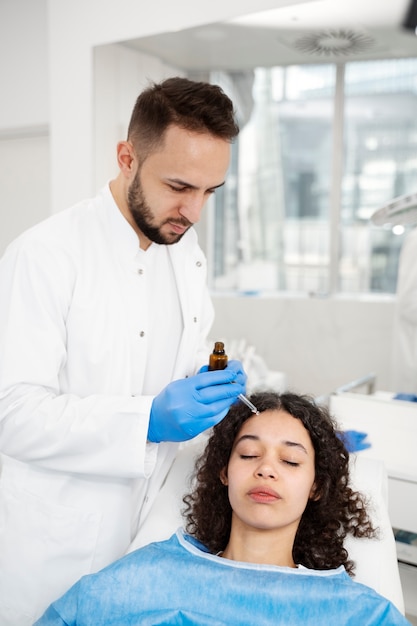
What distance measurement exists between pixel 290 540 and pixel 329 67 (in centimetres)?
188

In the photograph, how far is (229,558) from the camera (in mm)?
1280

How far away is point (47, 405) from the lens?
1143 mm

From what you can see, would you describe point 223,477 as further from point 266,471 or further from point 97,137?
point 97,137

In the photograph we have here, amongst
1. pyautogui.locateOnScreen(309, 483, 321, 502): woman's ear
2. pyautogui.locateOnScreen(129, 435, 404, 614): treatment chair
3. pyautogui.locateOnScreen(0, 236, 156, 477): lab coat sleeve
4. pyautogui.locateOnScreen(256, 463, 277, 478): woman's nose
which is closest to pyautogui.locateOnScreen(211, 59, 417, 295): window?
pyautogui.locateOnScreen(129, 435, 404, 614): treatment chair

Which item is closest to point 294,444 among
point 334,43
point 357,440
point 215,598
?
point 215,598

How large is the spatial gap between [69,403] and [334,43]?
1.75m

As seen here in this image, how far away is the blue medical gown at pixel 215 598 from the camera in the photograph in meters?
1.07

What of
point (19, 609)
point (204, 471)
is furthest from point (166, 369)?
point (19, 609)

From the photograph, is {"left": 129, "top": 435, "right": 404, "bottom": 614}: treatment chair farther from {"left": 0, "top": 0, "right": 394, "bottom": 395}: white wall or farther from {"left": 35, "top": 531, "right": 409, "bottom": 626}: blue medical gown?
{"left": 0, "top": 0, "right": 394, "bottom": 395}: white wall

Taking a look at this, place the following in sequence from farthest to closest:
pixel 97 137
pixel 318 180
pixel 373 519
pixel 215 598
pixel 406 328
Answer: pixel 318 180
pixel 97 137
pixel 406 328
pixel 373 519
pixel 215 598

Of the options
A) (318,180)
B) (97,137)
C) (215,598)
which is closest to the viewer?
(215,598)

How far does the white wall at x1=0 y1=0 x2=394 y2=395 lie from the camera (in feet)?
6.97

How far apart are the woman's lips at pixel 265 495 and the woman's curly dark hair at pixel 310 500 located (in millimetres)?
178

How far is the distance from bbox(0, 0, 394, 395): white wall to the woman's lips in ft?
2.95
